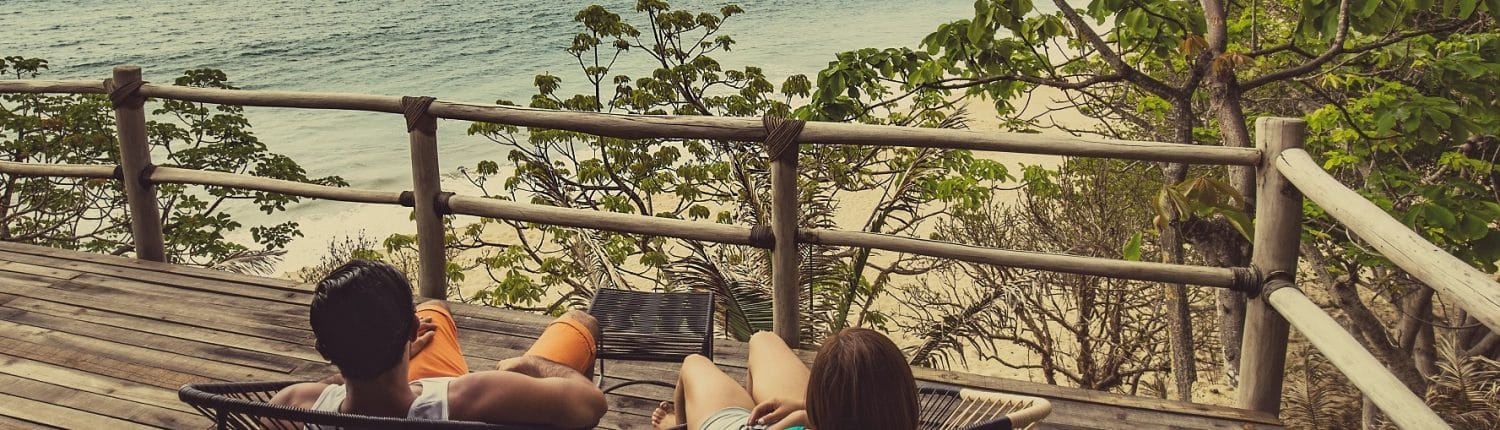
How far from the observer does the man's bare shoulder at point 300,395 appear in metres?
2.10

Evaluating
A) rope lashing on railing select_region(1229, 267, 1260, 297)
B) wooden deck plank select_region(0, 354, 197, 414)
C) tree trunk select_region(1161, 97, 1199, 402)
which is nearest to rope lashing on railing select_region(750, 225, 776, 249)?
rope lashing on railing select_region(1229, 267, 1260, 297)

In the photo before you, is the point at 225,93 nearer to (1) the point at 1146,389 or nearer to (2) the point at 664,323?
(2) the point at 664,323

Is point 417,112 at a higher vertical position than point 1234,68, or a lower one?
lower

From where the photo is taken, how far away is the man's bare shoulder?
210 centimetres

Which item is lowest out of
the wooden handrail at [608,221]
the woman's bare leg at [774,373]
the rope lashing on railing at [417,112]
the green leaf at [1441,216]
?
the woman's bare leg at [774,373]

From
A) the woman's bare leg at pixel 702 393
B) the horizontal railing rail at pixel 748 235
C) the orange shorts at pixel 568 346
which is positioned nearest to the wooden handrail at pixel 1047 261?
the horizontal railing rail at pixel 748 235

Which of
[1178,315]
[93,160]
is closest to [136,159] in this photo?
[1178,315]

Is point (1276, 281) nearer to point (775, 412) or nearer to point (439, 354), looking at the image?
point (775, 412)

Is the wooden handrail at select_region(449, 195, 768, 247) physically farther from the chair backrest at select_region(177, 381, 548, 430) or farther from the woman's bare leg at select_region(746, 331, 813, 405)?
the chair backrest at select_region(177, 381, 548, 430)

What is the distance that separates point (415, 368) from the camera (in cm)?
231

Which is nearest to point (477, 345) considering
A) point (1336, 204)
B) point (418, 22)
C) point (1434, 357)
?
point (1336, 204)

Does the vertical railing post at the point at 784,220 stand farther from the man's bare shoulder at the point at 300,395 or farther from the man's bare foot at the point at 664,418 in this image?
the man's bare shoulder at the point at 300,395

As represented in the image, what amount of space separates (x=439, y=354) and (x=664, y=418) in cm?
59

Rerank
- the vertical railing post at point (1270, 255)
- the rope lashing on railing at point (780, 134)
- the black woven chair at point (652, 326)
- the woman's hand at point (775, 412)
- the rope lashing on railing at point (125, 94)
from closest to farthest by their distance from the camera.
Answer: the woman's hand at point (775, 412) < the vertical railing post at point (1270, 255) < the black woven chair at point (652, 326) < the rope lashing on railing at point (780, 134) < the rope lashing on railing at point (125, 94)
